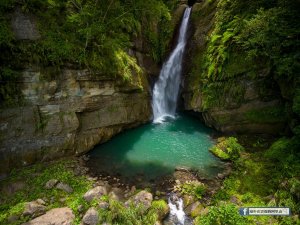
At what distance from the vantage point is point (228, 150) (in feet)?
34.8

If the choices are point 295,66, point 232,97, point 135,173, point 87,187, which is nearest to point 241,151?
point 232,97

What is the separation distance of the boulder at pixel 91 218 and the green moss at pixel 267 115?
30.0 feet

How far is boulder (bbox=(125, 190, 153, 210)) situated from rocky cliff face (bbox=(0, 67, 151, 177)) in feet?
14.4

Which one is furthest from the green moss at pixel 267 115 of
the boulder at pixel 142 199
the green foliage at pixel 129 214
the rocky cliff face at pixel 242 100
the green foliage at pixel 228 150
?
the green foliage at pixel 129 214

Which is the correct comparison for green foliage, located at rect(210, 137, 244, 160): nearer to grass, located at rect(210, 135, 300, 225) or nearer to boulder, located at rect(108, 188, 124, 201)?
grass, located at rect(210, 135, 300, 225)

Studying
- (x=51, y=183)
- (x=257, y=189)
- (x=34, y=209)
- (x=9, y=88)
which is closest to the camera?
(x=34, y=209)

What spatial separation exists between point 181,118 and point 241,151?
6.10m

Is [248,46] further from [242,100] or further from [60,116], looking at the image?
[60,116]

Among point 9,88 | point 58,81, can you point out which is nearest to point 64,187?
point 9,88

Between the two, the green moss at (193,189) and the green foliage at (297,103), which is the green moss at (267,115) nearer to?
the green foliage at (297,103)

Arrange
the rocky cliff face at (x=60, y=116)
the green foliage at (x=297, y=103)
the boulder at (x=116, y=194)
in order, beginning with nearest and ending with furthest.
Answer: the boulder at (x=116, y=194)
the green foliage at (x=297, y=103)
the rocky cliff face at (x=60, y=116)

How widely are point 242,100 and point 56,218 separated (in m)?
10.3

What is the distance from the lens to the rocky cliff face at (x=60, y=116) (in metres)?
9.42

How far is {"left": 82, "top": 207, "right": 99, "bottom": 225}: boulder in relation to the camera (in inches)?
266
